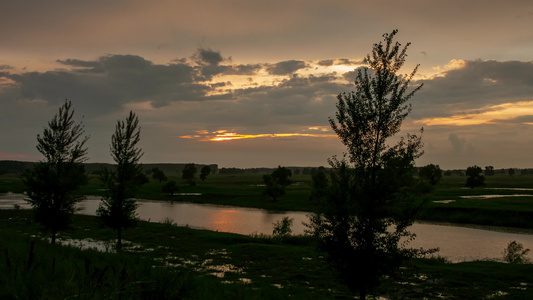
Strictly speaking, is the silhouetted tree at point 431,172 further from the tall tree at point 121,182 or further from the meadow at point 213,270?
the tall tree at point 121,182

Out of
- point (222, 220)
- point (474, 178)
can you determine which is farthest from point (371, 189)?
point (474, 178)

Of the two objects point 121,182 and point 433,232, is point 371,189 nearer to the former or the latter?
point 121,182

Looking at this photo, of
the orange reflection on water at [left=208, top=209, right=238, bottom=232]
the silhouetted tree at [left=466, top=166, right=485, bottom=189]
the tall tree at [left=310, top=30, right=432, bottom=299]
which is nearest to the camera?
the tall tree at [left=310, top=30, right=432, bottom=299]

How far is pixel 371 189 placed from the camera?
12938 mm

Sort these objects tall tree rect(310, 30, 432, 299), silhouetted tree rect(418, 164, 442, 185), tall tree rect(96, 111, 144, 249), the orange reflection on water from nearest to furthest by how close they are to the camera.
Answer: tall tree rect(310, 30, 432, 299) → tall tree rect(96, 111, 144, 249) → the orange reflection on water → silhouetted tree rect(418, 164, 442, 185)

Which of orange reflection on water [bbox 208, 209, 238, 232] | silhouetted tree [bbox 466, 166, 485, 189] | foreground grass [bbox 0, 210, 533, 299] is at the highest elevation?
silhouetted tree [bbox 466, 166, 485, 189]

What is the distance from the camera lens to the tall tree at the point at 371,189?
13.0 metres

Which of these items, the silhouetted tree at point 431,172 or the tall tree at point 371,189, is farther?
the silhouetted tree at point 431,172

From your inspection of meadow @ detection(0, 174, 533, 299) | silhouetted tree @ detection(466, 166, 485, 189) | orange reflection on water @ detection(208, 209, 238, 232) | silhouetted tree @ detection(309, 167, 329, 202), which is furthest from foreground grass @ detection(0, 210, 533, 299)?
silhouetted tree @ detection(466, 166, 485, 189)

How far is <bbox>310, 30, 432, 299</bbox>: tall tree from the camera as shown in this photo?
1298 cm

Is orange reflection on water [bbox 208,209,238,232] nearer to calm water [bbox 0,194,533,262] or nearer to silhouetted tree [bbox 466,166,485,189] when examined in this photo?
calm water [bbox 0,194,533,262]

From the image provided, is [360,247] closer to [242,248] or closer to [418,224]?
[242,248]

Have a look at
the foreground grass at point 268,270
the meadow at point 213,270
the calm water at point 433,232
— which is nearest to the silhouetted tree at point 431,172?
the calm water at point 433,232

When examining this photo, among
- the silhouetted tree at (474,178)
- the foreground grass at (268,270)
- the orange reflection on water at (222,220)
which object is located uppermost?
the silhouetted tree at (474,178)
